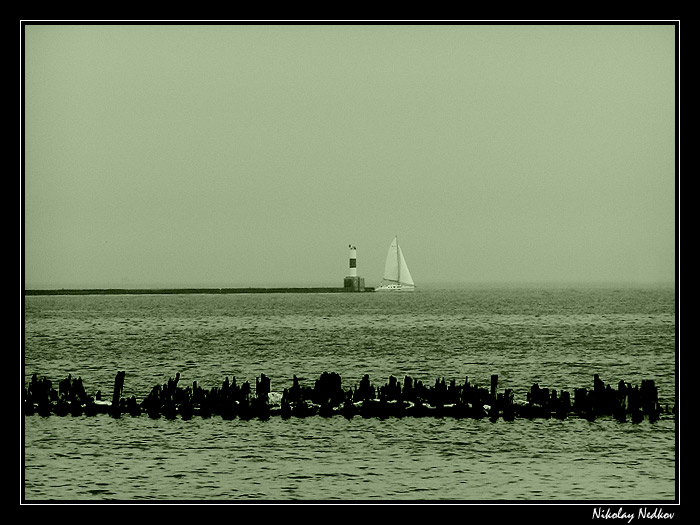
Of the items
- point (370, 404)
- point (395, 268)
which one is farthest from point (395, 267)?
point (370, 404)

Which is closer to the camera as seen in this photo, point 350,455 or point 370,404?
point 350,455

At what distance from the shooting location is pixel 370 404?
2930 cm

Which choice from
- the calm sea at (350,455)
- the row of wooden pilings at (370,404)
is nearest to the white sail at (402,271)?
the calm sea at (350,455)

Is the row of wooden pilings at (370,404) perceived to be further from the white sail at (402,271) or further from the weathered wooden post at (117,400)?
the white sail at (402,271)

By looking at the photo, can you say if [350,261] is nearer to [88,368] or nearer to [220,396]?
[88,368]

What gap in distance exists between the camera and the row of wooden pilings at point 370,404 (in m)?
28.5

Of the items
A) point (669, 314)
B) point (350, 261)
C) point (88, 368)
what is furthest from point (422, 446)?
point (350, 261)

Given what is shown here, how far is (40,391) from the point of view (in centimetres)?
2969

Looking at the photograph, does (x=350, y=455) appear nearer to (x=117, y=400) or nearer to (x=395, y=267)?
Answer: (x=117, y=400)

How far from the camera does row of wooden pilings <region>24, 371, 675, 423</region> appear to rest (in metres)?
28.5
